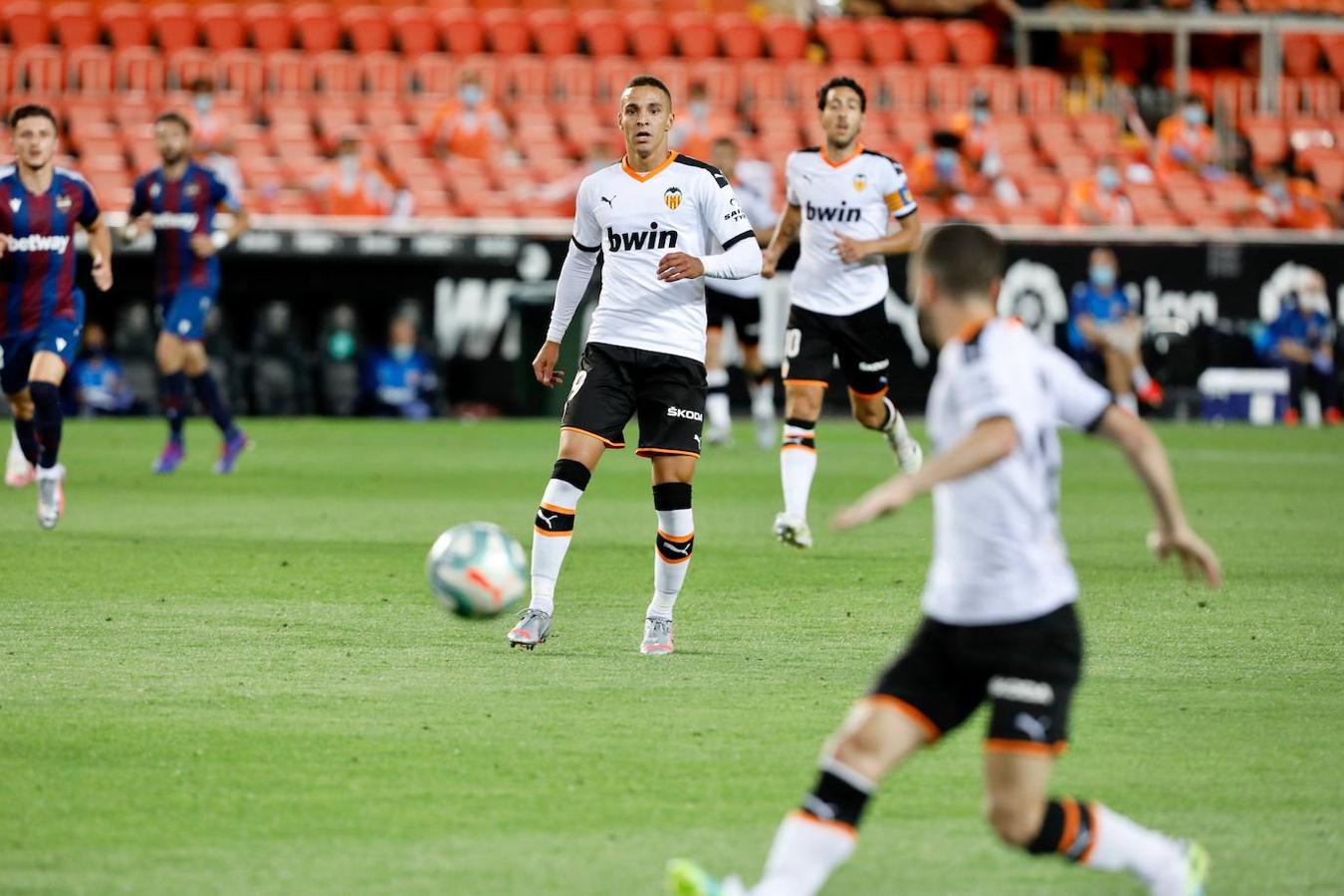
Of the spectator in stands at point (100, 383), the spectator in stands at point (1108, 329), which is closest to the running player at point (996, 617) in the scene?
the spectator in stands at point (100, 383)

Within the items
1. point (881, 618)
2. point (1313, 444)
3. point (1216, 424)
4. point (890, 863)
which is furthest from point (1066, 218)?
point (890, 863)

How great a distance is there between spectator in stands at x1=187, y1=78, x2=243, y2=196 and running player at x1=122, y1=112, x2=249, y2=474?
12.6 ft

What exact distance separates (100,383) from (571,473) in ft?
52.9

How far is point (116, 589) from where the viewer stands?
10219 mm

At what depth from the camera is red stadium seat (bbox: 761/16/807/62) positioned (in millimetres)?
29750

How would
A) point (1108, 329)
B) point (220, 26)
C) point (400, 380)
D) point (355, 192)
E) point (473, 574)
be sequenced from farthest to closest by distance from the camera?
1. point (220, 26)
2. point (1108, 329)
3. point (400, 380)
4. point (355, 192)
5. point (473, 574)

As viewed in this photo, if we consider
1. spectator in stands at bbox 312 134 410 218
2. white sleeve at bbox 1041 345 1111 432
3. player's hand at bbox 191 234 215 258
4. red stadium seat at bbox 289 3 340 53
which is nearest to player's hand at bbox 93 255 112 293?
player's hand at bbox 191 234 215 258

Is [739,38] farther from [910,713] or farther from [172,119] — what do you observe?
[910,713]

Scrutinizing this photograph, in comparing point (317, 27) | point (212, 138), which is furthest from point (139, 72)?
point (212, 138)

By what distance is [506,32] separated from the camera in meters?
28.7

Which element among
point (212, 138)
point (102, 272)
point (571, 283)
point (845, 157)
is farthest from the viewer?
point (212, 138)

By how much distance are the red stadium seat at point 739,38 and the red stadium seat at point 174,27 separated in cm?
751

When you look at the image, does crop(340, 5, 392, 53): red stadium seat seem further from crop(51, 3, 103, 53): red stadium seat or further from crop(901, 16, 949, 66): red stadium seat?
crop(901, 16, 949, 66): red stadium seat

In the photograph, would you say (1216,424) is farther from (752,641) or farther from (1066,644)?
(1066,644)
